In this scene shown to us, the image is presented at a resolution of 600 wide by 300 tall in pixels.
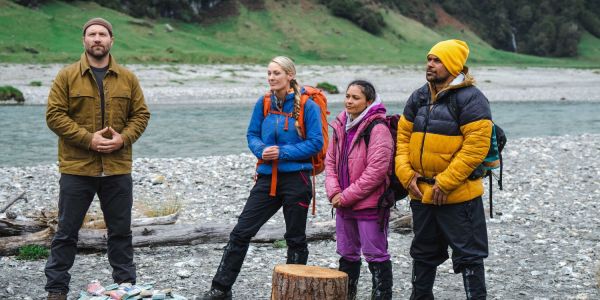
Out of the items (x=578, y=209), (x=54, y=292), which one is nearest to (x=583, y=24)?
(x=578, y=209)

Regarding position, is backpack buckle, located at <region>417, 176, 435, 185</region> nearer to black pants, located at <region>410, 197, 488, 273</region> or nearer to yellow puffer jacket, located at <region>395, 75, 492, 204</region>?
yellow puffer jacket, located at <region>395, 75, 492, 204</region>

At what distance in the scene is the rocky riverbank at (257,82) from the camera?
134 ft

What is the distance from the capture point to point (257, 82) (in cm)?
4831

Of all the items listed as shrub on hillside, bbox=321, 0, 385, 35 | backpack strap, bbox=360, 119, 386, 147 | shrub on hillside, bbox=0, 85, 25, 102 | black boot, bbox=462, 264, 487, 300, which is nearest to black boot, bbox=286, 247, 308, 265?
backpack strap, bbox=360, 119, 386, 147

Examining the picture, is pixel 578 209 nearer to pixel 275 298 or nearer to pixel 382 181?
pixel 382 181

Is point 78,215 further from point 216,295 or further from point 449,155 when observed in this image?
point 449,155

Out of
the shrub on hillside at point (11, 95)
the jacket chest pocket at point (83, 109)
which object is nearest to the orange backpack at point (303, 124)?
the jacket chest pocket at point (83, 109)

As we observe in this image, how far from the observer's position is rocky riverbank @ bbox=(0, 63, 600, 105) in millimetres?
40781

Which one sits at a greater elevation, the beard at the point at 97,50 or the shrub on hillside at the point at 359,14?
the shrub on hillside at the point at 359,14

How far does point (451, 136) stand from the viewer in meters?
6.35

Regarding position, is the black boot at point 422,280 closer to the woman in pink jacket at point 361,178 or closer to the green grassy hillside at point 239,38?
the woman in pink jacket at point 361,178

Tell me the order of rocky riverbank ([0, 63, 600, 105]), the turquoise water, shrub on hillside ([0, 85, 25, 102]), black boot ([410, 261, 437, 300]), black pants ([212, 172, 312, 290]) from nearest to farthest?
black boot ([410, 261, 437, 300]) → black pants ([212, 172, 312, 290]) → the turquoise water → shrub on hillside ([0, 85, 25, 102]) → rocky riverbank ([0, 63, 600, 105])

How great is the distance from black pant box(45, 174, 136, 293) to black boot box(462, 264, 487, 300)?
3.02 m

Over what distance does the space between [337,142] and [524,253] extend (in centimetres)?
395
